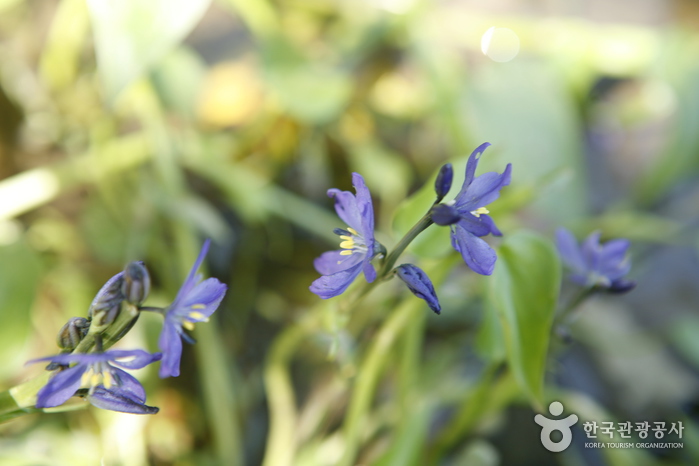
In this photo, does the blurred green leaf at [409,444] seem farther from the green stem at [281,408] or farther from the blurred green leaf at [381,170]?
the blurred green leaf at [381,170]

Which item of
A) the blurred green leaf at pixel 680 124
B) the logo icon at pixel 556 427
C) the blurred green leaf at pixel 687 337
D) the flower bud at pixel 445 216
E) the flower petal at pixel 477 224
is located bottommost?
the blurred green leaf at pixel 687 337

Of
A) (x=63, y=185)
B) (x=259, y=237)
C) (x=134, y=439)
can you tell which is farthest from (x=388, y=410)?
(x=63, y=185)

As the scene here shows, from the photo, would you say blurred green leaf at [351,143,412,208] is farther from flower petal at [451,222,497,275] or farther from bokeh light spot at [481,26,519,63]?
flower petal at [451,222,497,275]

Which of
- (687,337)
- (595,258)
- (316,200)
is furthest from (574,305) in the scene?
(316,200)

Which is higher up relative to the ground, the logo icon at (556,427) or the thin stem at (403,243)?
the thin stem at (403,243)

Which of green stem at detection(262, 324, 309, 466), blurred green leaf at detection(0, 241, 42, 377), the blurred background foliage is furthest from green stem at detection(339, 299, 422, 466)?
blurred green leaf at detection(0, 241, 42, 377)

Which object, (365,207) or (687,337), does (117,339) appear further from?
(687,337)

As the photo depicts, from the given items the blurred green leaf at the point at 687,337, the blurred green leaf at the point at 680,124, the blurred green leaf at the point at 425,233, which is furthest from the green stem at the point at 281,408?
the blurred green leaf at the point at 680,124

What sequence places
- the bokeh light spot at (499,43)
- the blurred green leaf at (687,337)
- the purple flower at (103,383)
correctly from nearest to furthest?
the purple flower at (103,383), the blurred green leaf at (687,337), the bokeh light spot at (499,43)
